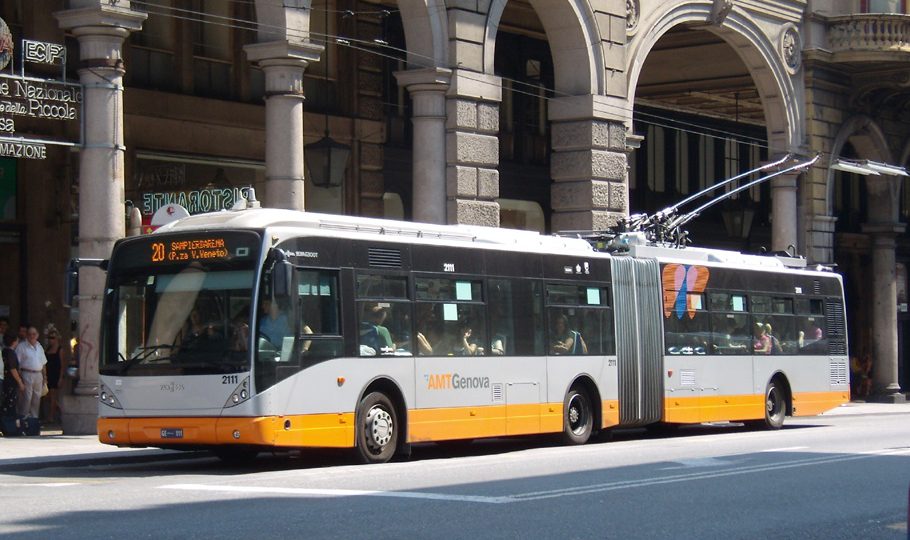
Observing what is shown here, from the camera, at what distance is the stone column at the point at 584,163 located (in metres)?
28.1

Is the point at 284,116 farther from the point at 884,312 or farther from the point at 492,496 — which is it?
the point at 884,312

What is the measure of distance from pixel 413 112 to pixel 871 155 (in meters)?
17.2

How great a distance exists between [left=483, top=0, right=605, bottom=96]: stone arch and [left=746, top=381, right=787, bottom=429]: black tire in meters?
6.36

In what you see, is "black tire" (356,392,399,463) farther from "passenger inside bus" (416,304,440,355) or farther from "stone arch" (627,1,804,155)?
"stone arch" (627,1,804,155)

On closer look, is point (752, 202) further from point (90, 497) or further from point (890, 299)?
point (90, 497)

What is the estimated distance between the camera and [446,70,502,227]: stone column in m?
25.6

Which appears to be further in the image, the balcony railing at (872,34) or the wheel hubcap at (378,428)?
the balcony railing at (872,34)

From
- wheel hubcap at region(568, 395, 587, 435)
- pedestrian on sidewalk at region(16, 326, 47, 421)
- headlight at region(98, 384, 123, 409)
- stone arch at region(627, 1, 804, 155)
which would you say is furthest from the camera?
stone arch at region(627, 1, 804, 155)

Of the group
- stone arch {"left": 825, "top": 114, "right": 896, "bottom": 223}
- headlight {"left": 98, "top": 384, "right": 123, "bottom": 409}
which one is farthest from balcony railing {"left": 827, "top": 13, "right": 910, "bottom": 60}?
headlight {"left": 98, "top": 384, "right": 123, "bottom": 409}

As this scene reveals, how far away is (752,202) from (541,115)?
11116 mm

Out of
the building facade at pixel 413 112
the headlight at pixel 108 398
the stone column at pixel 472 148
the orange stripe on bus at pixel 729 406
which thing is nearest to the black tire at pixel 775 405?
the orange stripe on bus at pixel 729 406

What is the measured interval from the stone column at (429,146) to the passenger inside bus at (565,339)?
4986 mm

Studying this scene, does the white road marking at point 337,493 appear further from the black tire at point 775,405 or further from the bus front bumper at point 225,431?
the black tire at point 775,405

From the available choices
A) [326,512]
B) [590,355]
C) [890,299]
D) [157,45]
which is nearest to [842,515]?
[326,512]
